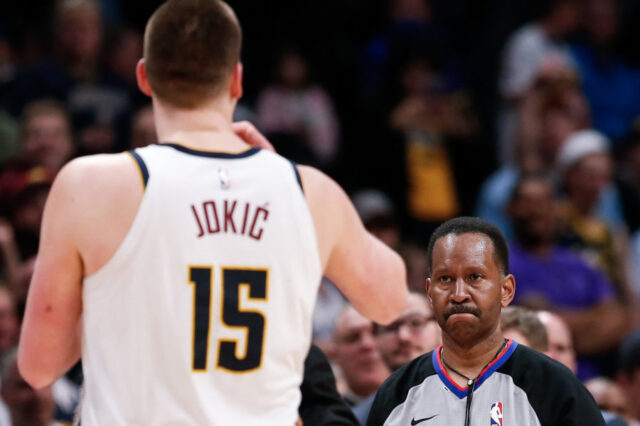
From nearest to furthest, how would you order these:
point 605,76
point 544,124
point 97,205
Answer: point 97,205, point 544,124, point 605,76

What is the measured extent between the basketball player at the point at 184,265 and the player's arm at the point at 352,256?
0.04ft

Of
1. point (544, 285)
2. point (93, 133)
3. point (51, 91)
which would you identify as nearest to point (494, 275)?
point (544, 285)

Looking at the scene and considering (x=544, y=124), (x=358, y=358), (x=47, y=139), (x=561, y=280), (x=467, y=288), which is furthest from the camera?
(x=544, y=124)

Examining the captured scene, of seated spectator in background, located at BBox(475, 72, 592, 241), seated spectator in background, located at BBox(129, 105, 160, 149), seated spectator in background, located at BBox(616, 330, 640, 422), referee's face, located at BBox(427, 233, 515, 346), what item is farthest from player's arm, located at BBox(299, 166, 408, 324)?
seated spectator in background, located at BBox(475, 72, 592, 241)

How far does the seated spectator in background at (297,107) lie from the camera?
1013cm

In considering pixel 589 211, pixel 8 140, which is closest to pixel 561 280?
pixel 589 211

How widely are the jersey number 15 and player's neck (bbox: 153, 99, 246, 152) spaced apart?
0.40m

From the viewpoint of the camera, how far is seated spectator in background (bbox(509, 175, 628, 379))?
25.7 ft

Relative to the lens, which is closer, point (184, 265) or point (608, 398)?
point (184, 265)

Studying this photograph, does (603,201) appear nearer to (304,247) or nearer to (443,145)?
(443,145)

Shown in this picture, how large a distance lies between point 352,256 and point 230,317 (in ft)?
1.57

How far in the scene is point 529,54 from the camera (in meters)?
10.4

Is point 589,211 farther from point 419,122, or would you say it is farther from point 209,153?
point 209,153

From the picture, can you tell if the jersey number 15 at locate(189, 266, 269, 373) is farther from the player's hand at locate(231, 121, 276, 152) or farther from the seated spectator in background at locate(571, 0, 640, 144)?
the seated spectator in background at locate(571, 0, 640, 144)
